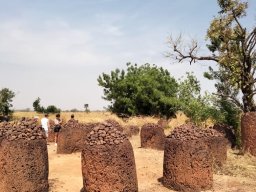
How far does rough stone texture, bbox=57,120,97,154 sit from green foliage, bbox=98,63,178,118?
2168 centimetres

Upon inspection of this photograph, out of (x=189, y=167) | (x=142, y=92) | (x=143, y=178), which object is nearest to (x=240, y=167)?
(x=143, y=178)

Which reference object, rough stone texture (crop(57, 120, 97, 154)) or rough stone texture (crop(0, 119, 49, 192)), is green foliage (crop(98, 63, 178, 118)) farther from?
rough stone texture (crop(0, 119, 49, 192))

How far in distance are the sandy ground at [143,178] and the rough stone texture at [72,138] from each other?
3.18 feet

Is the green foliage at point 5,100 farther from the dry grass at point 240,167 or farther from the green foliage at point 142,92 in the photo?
the dry grass at point 240,167

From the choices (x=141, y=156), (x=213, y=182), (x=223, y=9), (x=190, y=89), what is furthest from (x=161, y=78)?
(x=213, y=182)

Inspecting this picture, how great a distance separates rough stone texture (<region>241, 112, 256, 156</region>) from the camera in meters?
14.9

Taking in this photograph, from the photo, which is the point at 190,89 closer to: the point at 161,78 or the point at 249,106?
the point at 249,106

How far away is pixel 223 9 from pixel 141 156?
10484 mm

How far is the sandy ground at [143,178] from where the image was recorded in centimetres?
964

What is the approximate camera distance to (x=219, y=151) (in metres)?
12.7

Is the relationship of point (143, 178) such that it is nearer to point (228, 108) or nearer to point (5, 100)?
point (228, 108)

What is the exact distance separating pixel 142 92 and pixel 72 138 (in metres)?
23.1

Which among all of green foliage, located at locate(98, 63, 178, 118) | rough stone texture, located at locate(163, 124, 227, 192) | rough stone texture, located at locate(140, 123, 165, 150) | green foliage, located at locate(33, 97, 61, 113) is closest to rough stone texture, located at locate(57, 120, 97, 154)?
rough stone texture, located at locate(140, 123, 165, 150)

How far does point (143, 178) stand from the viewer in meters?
10.6
